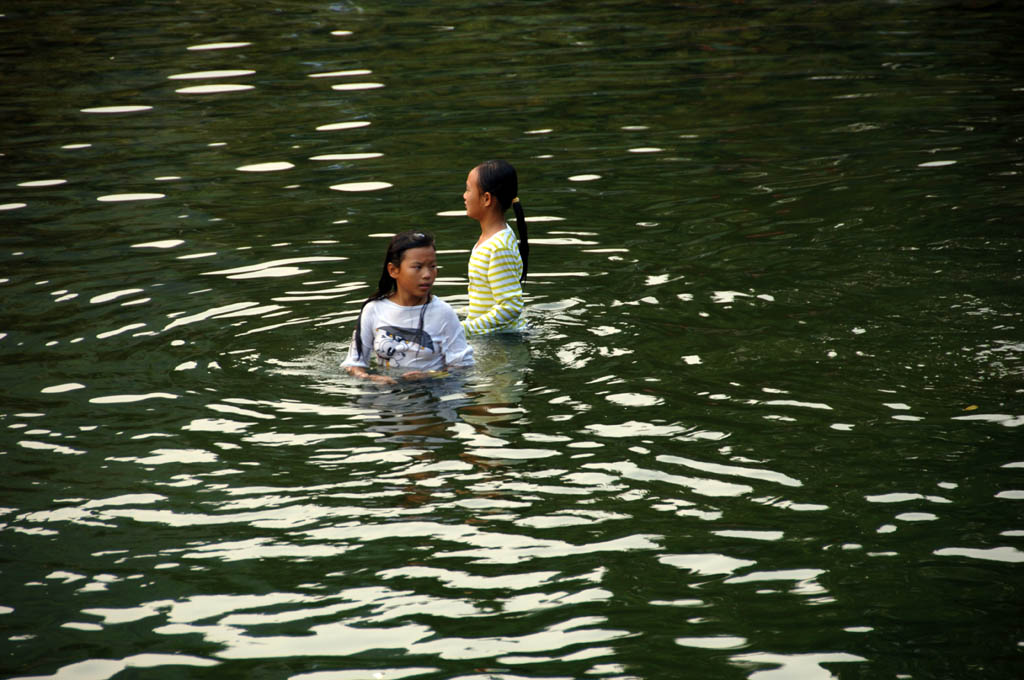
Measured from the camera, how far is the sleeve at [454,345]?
27.8 feet

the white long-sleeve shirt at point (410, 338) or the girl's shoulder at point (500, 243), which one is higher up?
the girl's shoulder at point (500, 243)

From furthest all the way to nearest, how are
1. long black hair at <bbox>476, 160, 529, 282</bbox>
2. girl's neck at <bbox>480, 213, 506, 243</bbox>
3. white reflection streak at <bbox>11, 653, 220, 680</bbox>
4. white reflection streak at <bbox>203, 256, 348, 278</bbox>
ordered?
white reflection streak at <bbox>203, 256, 348, 278</bbox>
girl's neck at <bbox>480, 213, 506, 243</bbox>
long black hair at <bbox>476, 160, 529, 282</bbox>
white reflection streak at <bbox>11, 653, 220, 680</bbox>

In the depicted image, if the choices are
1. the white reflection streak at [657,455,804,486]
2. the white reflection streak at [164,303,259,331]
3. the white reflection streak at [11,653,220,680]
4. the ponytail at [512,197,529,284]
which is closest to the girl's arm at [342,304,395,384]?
the ponytail at [512,197,529,284]

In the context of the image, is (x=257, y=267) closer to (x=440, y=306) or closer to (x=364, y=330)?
(x=364, y=330)

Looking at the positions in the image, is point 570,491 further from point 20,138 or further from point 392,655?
point 20,138

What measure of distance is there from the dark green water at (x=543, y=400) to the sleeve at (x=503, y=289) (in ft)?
0.63

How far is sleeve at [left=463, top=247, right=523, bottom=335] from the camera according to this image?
9.08m

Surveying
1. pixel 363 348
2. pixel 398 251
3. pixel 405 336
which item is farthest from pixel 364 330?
pixel 398 251

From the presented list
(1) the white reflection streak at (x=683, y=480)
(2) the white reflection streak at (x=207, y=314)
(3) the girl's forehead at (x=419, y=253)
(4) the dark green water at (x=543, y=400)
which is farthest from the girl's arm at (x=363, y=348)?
(1) the white reflection streak at (x=683, y=480)

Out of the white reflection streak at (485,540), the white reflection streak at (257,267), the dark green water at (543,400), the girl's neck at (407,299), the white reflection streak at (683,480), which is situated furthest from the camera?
the white reflection streak at (257,267)

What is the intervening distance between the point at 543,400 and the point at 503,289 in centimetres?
144

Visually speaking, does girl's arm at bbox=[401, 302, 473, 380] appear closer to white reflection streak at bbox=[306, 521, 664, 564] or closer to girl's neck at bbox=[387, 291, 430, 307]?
A: girl's neck at bbox=[387, 291, 430, 307]

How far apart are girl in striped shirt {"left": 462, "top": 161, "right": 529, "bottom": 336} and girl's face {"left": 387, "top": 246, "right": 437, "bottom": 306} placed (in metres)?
0.91

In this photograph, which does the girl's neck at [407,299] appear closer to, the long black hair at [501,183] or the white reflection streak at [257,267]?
the long black hair at [501,183]
